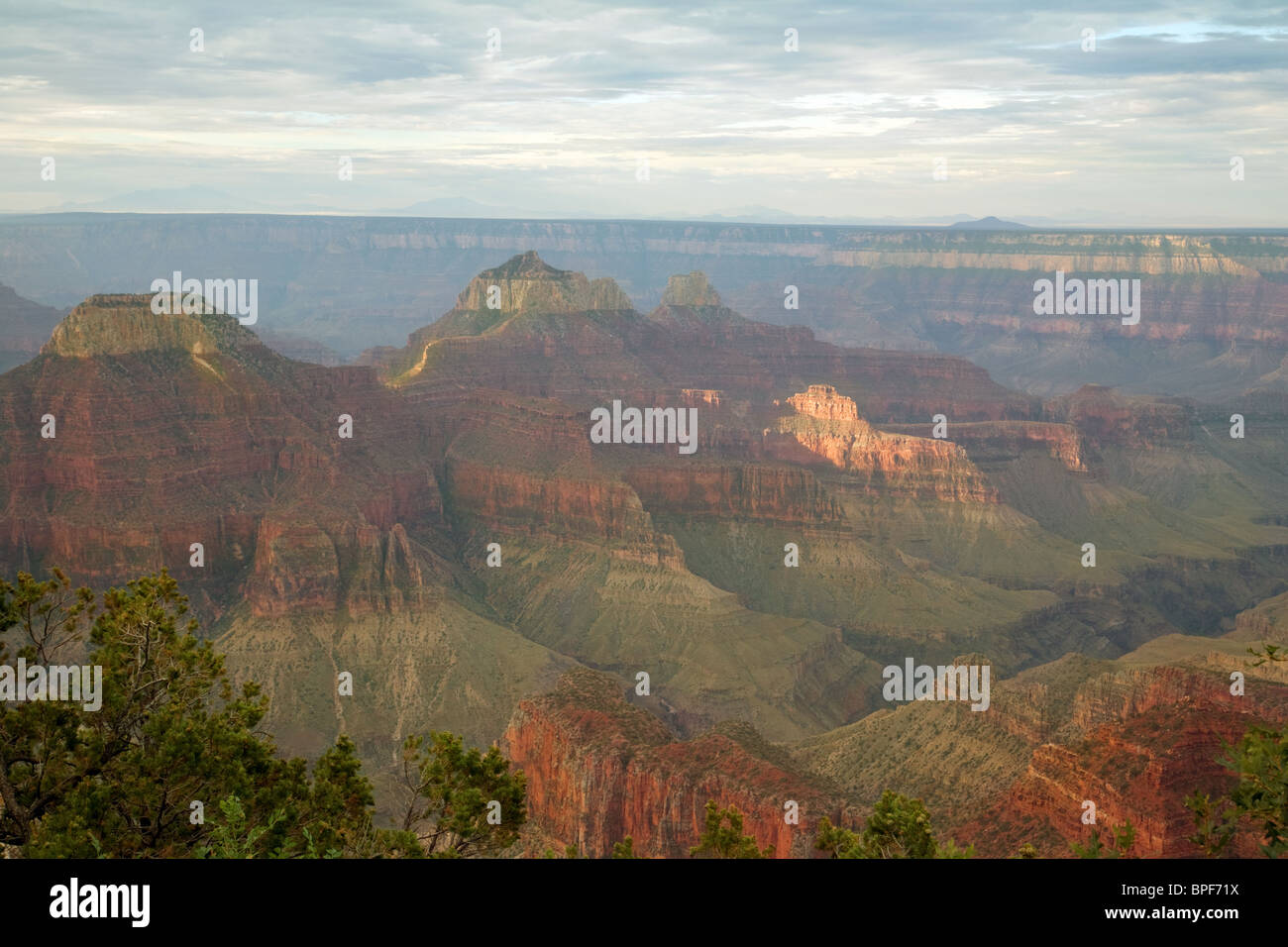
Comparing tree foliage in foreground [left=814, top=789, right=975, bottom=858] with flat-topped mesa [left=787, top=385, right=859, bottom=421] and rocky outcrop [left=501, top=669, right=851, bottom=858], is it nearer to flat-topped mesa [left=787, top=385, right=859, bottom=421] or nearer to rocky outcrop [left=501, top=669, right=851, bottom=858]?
rocky outcrop [left=501, top=669, right=851, bottom=858]

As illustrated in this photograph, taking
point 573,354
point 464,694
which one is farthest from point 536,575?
point 573,354

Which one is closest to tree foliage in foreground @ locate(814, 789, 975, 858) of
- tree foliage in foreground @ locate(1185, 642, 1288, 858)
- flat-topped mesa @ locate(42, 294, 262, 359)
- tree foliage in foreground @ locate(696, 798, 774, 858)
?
tree foliage in foreground @ locate(696, 798, 774, 858)

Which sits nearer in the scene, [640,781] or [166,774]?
[166,774]

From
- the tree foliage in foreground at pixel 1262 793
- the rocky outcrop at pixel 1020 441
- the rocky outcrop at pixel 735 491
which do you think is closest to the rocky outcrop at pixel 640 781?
the tree foliage in foreground at pixel 1262 793

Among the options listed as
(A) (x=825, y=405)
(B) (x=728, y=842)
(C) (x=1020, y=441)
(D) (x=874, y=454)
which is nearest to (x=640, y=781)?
(B) (x=728, y=842)

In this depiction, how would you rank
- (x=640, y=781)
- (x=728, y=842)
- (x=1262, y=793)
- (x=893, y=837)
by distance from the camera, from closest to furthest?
(x=1262, y=793) < (x=728, y=842) < (x=893, y=837) < (x=640, y=781)

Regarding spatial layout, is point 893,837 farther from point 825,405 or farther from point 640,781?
point 825,405

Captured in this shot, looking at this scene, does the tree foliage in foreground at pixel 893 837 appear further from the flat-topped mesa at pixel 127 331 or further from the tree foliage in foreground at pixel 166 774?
the flat-topped mesa at pixel 127 331
